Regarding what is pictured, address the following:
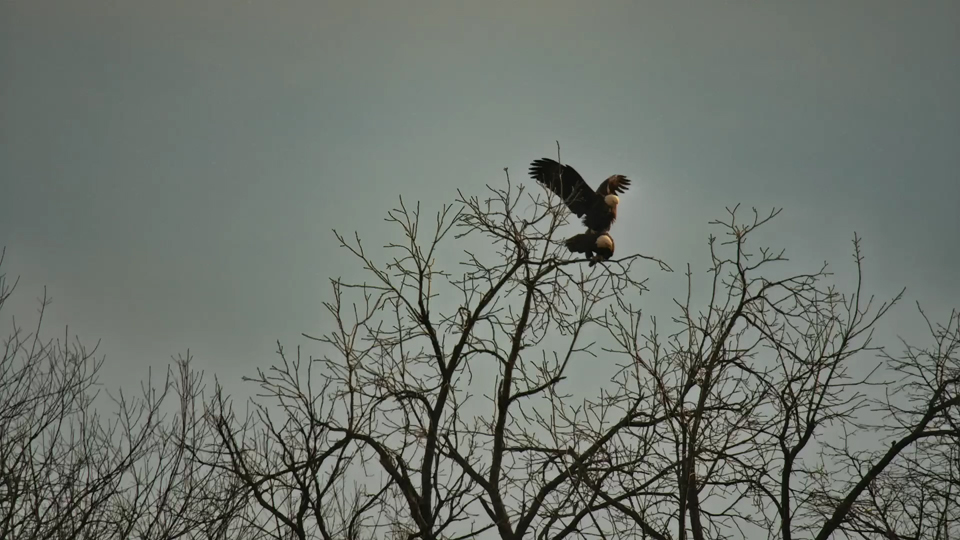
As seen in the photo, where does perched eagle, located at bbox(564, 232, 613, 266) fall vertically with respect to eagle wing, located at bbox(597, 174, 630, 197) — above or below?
below

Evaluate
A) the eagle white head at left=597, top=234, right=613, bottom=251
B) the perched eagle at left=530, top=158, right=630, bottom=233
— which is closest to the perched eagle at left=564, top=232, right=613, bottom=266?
the eagle white head at left=597, top=234, right=613, bottom=251

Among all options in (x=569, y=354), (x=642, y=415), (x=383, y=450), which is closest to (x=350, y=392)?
(x=383, y=450)

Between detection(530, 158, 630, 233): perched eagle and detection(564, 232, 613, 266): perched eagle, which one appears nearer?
detection(564, 232, 613, 266): perched eagle

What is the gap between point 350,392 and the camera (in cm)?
451

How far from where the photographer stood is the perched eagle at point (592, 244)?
22.9 feet

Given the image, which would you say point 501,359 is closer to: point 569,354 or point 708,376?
point 569,354

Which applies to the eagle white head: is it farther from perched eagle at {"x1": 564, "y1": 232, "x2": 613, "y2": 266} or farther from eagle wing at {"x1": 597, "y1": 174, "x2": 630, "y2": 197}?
eagle wing at {"x1": 597, "y1": 174, "x2": 630, "y2": 197}

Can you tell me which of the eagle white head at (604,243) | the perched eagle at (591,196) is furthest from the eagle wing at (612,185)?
the eagle white head at (604,243)

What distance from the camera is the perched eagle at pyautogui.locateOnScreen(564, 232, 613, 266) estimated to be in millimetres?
6973

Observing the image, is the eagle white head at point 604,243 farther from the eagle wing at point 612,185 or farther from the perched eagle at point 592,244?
the eagle wing at point 612,185

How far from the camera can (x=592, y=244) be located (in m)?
7.04

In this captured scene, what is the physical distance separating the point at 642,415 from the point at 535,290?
3.68 feet

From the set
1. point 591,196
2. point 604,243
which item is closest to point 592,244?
point 604,243

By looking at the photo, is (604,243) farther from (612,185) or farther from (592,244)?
(612,185)
